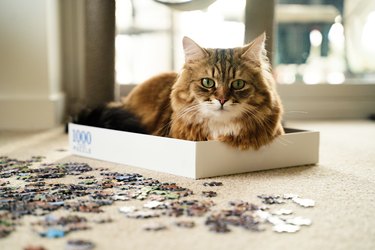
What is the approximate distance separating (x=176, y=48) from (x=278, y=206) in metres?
2.73

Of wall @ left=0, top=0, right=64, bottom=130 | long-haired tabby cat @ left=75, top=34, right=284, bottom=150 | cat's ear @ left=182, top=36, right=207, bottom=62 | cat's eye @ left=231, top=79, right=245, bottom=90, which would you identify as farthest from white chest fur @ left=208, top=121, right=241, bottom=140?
wall @ left=0, top=0, right=64, bottom=130

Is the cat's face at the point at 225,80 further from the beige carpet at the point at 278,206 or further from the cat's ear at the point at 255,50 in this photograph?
the beige carpet at the point at 278,206

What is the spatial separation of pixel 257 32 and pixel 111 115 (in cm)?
112

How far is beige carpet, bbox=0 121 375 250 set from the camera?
4.44 ft

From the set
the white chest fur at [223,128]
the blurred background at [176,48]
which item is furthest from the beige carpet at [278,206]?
the blurred background at [176,48]

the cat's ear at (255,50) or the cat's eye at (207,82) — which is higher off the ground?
the cat's ear at (255,50)

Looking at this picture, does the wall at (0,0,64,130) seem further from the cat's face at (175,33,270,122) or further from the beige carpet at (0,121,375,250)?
the cat's face at (175,33,270,122)

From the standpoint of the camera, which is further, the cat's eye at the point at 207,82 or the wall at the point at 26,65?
the wall at the point at 26,65

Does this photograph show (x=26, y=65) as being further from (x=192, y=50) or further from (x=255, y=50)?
(x=255, y=50)

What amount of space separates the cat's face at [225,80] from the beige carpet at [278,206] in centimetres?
31

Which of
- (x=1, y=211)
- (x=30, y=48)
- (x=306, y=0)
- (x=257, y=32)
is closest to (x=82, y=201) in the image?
(x=1, y=211)

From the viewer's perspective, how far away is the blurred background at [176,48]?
339 centimetres

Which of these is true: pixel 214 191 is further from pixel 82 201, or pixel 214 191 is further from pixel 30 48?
pixel 30 48

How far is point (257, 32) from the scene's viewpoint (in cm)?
305
